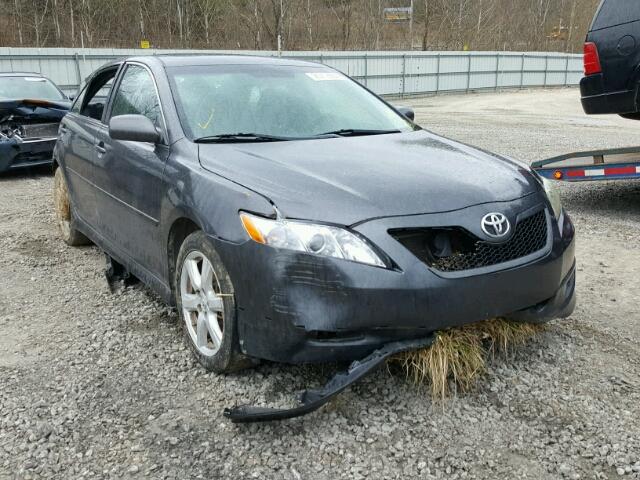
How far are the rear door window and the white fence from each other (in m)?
15.5

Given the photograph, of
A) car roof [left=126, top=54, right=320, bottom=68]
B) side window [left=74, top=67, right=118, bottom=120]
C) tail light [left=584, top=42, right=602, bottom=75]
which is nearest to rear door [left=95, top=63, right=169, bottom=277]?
car roof [left=126, top=54, right=320, bottom=68]

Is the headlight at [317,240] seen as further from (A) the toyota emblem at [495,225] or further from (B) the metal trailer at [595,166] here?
(B) the metal trailer at [595,166]

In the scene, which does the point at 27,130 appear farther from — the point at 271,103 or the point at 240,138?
the point at 240,138

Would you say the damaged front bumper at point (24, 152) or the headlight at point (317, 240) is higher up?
the headlight at point (317, 240)

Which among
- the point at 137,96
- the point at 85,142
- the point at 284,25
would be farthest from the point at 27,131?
the point at 284,25

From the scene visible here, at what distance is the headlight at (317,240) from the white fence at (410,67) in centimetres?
1866

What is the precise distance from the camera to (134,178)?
12.3 ft

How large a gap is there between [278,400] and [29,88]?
30.2 feet

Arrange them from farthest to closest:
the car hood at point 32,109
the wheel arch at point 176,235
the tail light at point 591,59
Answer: the car hood at point 32,109 → the tail light at point 591,59 → the wheel arch at point 176,235

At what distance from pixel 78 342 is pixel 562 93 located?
29.5m

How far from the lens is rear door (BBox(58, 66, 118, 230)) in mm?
4609

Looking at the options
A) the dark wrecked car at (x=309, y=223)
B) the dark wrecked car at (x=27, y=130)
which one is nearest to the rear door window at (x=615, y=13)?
the dark wrecked car at (x=309, y=223)

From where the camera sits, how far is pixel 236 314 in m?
2.86

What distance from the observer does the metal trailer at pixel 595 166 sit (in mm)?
6172
